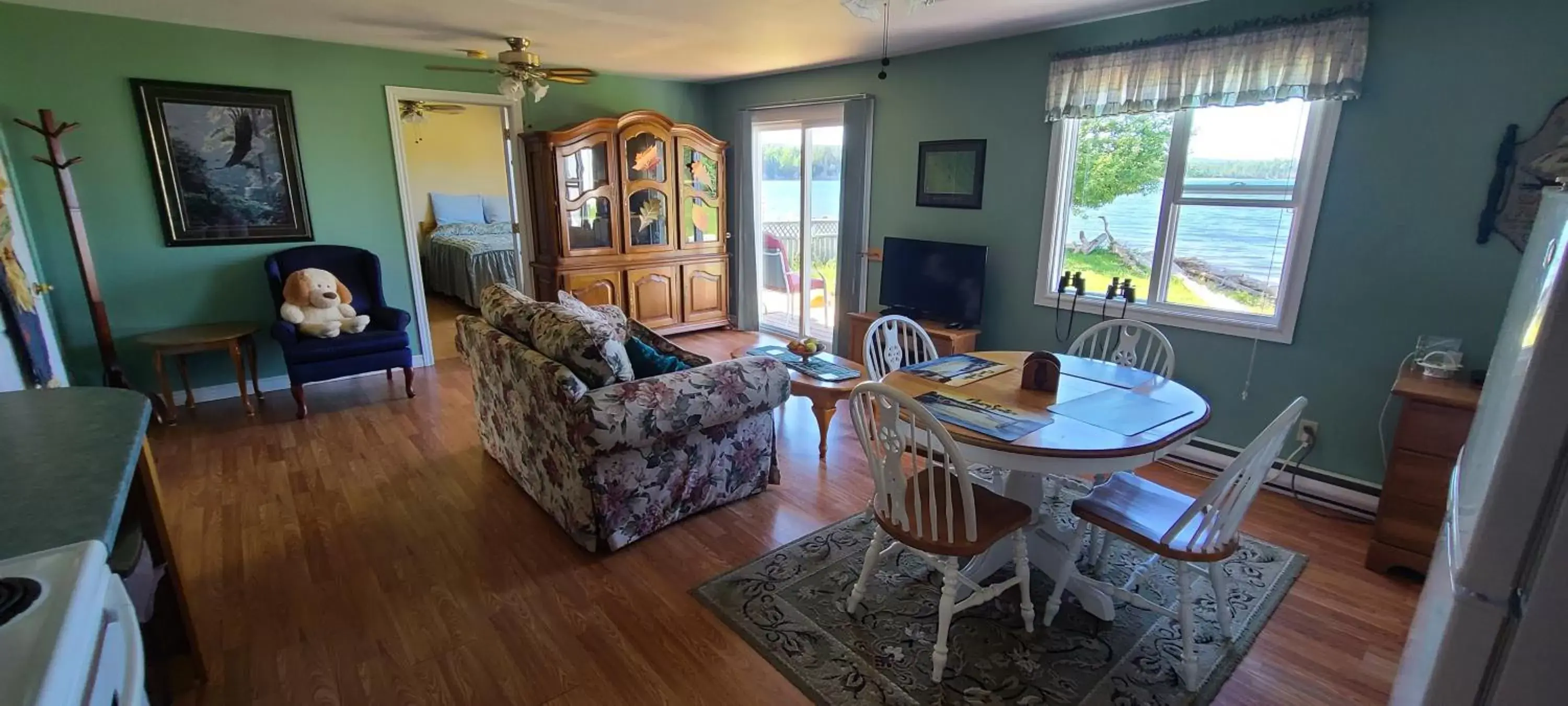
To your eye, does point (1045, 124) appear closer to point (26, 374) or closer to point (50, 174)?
point (26, 374)

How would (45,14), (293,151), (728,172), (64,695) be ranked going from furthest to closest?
(728,172), (293,151), (45,14), (64,695)

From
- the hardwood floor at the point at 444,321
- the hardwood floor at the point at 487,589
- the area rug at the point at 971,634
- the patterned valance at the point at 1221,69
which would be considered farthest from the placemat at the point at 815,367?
the hardwood floor at the point at 444,321

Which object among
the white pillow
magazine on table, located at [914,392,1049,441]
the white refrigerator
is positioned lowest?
magazine on table, located at [914,392,1049,441]

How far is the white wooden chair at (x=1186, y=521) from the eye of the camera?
169 cm

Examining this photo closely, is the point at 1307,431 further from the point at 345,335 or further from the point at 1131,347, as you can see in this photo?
the point at 345,335

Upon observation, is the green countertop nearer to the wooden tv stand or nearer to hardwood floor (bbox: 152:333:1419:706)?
hardwood floor (bbox: 152:333:1419:706)

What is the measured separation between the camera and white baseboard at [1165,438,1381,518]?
2.83 metres

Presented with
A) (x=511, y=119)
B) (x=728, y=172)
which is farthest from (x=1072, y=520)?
(x=511, y=119)

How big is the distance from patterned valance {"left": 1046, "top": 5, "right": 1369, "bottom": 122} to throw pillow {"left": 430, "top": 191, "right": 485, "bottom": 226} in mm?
6635

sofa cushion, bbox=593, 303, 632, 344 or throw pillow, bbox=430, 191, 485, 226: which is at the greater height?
throw pillow, bbox=430, 191, 485, 226

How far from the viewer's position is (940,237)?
170 inches

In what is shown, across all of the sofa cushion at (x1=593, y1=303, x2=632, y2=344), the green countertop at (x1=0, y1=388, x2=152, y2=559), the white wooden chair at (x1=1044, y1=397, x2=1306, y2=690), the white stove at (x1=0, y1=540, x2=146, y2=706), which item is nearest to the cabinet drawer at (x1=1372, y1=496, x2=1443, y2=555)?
the white wooden chair at (x1=1044, y1=397, x2=1306, y2=690)

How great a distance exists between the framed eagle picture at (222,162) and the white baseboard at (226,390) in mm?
889

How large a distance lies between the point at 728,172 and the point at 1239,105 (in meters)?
3.99
